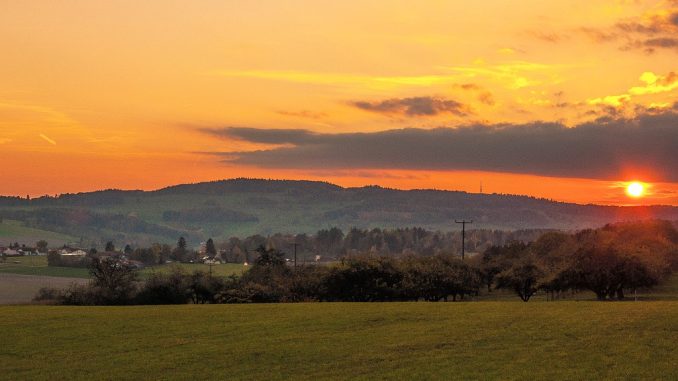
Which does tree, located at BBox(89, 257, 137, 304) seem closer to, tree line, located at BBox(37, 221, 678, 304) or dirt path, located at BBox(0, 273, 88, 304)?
tree line, located at BBox(37, 221, 678, 304)

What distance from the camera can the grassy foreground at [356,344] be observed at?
3519cm

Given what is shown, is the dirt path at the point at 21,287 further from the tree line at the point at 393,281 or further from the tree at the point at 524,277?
the tree at the point at 524,277

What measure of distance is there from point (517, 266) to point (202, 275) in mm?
41431

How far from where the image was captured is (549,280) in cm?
9550

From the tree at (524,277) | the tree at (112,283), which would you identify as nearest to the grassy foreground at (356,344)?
the tree at (112,283)

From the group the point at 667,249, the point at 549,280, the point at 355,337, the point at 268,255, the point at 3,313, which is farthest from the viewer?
the point at 268,255

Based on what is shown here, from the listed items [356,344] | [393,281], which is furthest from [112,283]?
[356,344]

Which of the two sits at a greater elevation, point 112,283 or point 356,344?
point 112,283

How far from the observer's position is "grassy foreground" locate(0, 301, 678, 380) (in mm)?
35188

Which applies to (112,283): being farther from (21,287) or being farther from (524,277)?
(21,287)

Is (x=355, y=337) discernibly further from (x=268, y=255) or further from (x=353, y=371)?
(x=268, y=255)

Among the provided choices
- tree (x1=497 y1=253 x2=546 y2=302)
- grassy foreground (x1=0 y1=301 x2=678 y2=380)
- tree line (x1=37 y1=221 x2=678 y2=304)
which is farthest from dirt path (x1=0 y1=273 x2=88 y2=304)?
grassy foreground (x1=0 y1=301 x2=678 y2=380)

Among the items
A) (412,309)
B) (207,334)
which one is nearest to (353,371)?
(207,334)

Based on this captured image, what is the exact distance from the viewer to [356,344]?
139 feet
